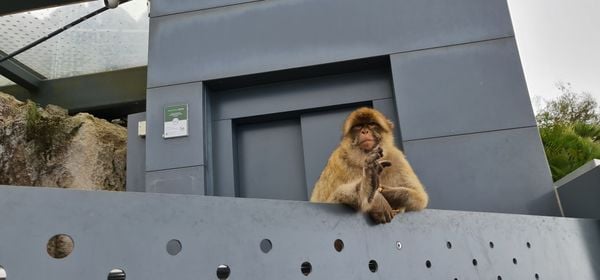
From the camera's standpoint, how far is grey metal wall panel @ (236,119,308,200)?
6199 millimetres

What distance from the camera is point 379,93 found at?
605 cm

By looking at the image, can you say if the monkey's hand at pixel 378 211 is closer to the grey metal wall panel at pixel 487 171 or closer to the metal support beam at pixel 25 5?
the grey metal wall panel at pixel 487 171

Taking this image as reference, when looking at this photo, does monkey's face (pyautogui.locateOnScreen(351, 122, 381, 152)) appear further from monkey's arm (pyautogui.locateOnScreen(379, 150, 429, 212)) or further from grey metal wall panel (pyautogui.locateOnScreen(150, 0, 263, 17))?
grey metal wall panel (pyautogui.locateOnScreen(150, 0, 263, 17))

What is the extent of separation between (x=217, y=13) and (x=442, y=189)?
3.80 m

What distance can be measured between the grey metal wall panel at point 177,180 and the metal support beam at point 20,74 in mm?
3990

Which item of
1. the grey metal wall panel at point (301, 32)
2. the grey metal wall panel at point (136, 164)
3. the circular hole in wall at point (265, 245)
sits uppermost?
the grey metal wall panel at point (301, 32)

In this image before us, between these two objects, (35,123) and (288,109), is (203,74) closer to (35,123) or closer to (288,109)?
(288,109)

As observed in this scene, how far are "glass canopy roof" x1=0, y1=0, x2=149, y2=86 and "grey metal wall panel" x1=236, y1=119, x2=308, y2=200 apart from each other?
3.26 m

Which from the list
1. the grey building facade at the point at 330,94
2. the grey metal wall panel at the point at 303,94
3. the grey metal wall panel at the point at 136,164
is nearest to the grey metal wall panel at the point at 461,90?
the grey building facade at the point at 330,94

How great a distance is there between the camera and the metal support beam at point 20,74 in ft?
25.6

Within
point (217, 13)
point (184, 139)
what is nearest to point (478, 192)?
point (184, 139)

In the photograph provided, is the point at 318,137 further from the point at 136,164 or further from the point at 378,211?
the point at 378,211

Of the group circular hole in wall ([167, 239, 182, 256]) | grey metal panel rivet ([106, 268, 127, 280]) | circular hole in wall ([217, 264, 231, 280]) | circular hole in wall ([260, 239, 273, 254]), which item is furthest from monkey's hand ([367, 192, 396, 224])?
grey metal panel rivet ([106, 268, 127, 280])

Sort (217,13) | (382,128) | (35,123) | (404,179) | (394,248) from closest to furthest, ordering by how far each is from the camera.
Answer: (394,248) → (404,179) → (382,128) → (217,13) → (35,123)
